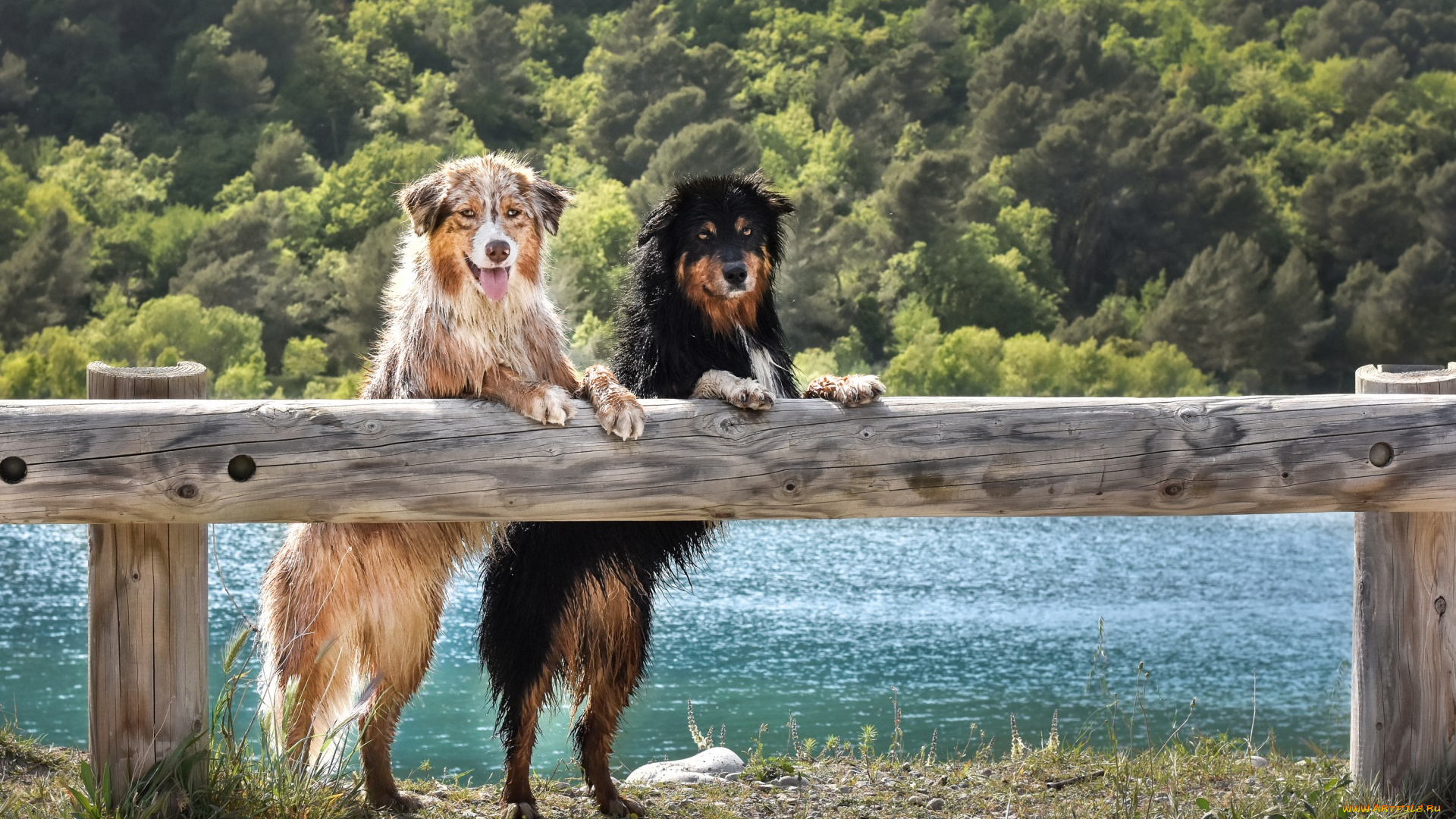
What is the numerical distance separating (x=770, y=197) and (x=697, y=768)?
2095 millimetres

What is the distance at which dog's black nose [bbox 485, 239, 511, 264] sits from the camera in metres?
3.62

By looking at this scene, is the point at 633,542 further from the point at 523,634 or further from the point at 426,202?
the point at 426,202

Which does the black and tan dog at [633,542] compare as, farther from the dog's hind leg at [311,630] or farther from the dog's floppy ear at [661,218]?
the dog's hind leg at [311,630]

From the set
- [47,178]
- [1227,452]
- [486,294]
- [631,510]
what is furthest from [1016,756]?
[47,178]

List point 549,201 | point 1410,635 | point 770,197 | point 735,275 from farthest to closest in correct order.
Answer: point 770,197
point 549,201
point 735,275
point 1410,635

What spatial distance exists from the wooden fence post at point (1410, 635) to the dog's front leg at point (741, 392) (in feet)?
4.86

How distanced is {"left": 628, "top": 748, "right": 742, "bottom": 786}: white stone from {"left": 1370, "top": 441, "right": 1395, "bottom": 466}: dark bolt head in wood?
89.7 inches

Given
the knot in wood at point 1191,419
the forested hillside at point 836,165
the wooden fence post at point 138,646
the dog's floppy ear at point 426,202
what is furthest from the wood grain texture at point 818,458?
the forested hillside at point 836,165

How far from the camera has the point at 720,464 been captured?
3.07m

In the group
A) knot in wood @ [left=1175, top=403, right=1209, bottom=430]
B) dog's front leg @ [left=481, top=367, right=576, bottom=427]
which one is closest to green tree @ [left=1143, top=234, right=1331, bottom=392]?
knot in wood @ [left=1175, top=403, right=1209, bottom=430]

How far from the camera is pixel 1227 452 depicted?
10.2 feet

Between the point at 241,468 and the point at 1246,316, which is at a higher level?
the point at 1246,316

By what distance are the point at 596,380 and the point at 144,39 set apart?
4848 centimetres

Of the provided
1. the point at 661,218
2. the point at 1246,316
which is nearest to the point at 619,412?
the point at 661,218
